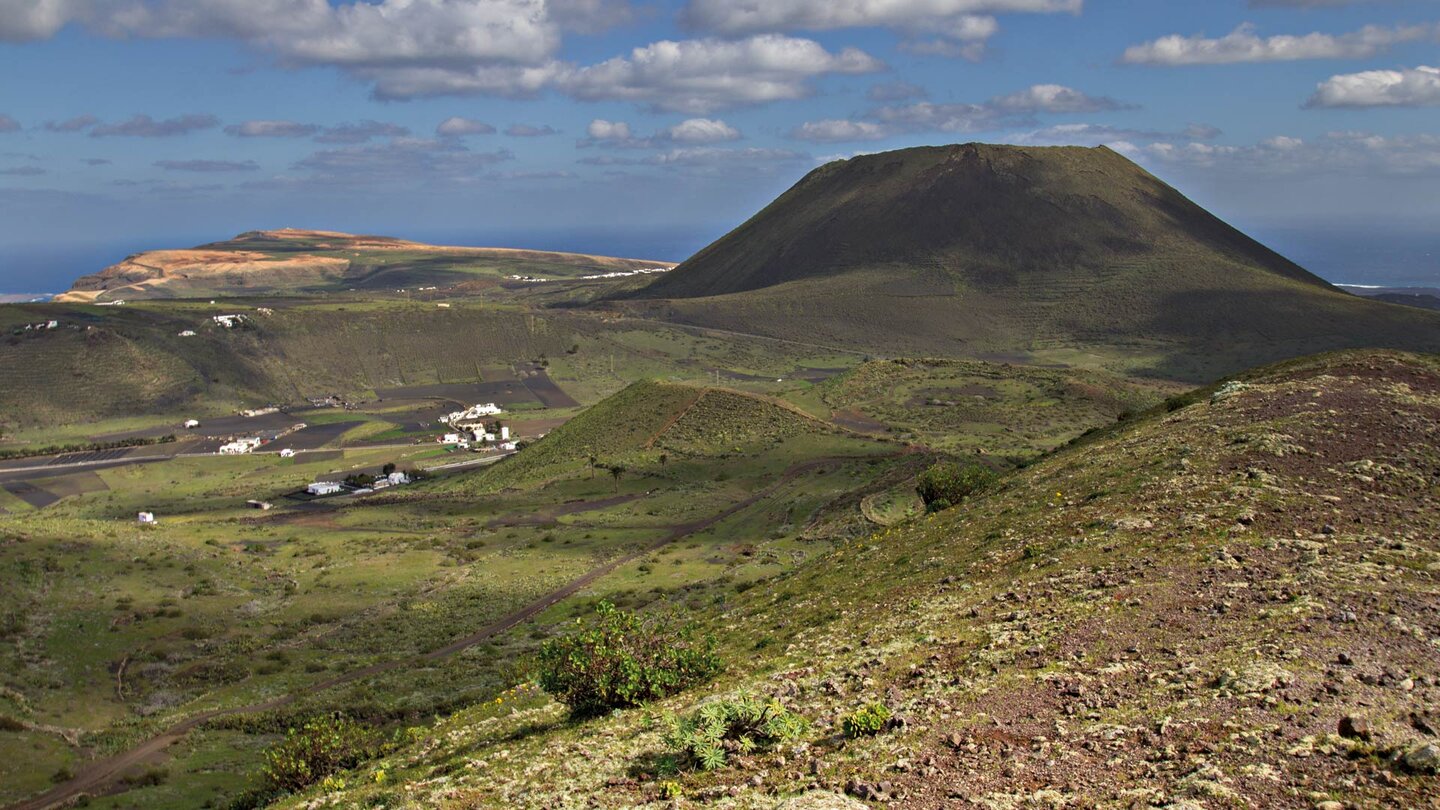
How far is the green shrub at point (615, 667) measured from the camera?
1733cm

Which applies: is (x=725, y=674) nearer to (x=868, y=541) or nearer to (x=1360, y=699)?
(x=1360, y=699)

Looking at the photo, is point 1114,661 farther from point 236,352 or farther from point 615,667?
point 236,352

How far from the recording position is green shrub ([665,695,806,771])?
12665mm

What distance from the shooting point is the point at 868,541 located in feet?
103

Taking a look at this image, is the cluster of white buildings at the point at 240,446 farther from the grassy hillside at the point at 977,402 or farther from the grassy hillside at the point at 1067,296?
the grassy hillside at the point at 1067,296

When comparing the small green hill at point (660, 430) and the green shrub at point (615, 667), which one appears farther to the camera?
the small green hill at point (660, 430)

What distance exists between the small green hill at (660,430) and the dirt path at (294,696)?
60.0 feet

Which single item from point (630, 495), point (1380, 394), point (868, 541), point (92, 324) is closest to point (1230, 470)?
point (1380, 394)

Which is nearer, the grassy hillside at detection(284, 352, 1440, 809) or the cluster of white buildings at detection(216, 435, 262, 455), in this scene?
the grassy hillside at detection(284, 352, 1440, 809)

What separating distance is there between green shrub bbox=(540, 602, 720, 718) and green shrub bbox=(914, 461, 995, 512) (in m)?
18.2

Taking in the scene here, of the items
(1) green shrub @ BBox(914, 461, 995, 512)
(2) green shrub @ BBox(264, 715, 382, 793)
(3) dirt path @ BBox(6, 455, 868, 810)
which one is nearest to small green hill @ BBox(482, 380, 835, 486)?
(3) dirt path @ BBox(6, 455, 868, 810)

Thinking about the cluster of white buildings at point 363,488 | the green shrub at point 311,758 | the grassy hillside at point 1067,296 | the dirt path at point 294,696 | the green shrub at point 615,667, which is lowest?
the cluster of white buildings at point 363,488

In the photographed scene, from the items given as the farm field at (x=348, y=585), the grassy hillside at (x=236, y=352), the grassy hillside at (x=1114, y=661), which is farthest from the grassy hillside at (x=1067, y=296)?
the grassy hillside at (x=1114, y=661)

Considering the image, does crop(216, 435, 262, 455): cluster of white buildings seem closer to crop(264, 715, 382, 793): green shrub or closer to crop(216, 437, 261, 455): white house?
crop(216, 437, 261, 455): white house
